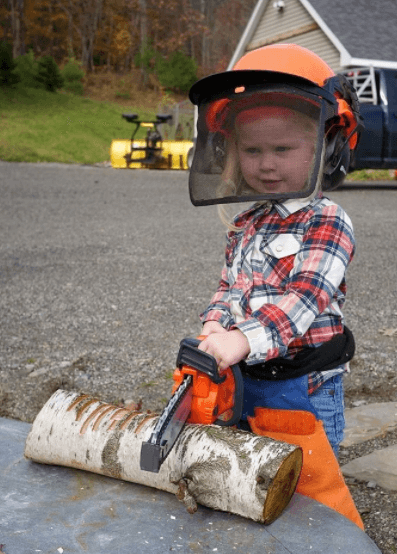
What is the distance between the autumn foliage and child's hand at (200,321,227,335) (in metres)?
36.3

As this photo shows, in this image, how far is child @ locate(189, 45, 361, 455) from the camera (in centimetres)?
184

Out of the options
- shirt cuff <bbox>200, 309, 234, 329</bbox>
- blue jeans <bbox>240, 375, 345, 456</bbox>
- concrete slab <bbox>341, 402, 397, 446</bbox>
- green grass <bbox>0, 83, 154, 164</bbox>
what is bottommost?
concrete slab <bbox>341, 402, 397, 446</bbox>

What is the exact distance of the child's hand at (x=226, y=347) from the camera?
1713mm

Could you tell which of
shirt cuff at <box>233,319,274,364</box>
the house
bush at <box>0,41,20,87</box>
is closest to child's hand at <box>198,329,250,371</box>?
shirt cuff at <box>233,319,274,364</box>

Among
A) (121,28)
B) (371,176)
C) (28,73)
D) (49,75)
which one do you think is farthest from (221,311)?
(121,28)

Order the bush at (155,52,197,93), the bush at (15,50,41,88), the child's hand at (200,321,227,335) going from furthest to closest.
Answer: the bush at (155,52,197,93) < the bush at (15,50,41,88) < the child's hand at (200,321,227,335)

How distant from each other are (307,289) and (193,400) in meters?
0.43

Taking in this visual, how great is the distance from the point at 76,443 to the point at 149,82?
36.8m

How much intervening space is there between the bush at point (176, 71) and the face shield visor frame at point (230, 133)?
31.6 m

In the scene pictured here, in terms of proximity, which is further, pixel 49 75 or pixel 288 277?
pixel 49 75

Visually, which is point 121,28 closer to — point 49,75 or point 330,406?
point 49,75

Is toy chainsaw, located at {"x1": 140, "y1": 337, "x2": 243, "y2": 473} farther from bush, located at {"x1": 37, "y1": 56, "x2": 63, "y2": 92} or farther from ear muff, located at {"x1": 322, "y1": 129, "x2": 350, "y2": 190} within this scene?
bush, located at {"x1": 37, "y1": 56, "x2": 63, "y2": 92}

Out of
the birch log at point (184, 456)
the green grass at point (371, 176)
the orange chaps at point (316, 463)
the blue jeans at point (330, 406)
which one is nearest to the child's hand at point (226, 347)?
the birch log at point (184, 456)

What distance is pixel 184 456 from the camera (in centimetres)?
170
